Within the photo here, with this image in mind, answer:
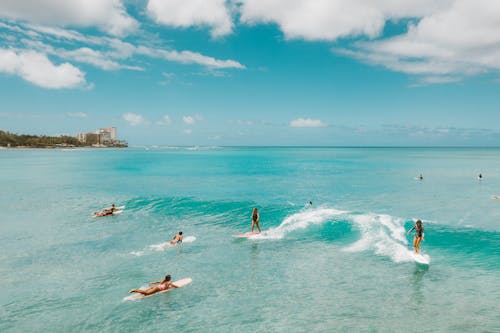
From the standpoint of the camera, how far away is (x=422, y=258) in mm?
24172

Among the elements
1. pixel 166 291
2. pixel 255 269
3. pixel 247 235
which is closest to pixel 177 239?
pixel 247 235

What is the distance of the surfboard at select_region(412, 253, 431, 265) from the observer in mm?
23375

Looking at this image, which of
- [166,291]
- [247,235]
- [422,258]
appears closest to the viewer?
[166,291]

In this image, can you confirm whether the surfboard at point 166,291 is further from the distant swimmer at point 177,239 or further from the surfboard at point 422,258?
the surfboard at point 422,258

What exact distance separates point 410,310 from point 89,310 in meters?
16.5

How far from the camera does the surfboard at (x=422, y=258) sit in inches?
920

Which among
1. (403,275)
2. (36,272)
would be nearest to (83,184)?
(36,272)

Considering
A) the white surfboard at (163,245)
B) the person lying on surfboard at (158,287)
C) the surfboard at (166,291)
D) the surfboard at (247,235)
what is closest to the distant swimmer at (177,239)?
the white surfboard at (163,245)

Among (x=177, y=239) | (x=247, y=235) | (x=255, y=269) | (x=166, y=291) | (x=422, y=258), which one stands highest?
(x=177, y=239)

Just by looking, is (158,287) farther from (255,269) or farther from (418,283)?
(418,283)

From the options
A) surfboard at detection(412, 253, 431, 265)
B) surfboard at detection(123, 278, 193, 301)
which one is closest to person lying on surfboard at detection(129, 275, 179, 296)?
surfboard at detection(123, 278, 193, 301)

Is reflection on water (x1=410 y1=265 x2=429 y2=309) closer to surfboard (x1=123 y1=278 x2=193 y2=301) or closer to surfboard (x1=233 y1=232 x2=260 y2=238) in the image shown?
surfboard (x1=123 y1=278 x2=193 y2=301)

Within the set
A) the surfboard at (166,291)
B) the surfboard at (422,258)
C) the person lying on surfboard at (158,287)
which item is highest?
the surfboard at (422,258)

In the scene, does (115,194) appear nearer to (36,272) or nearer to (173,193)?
(173,193)
